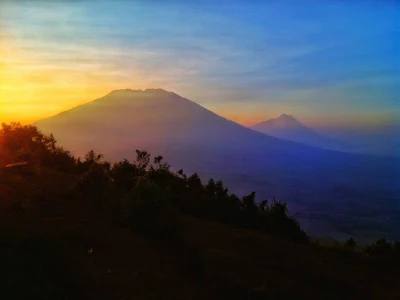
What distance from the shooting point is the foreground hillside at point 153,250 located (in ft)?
11.6

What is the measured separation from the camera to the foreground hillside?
3521 millimetres

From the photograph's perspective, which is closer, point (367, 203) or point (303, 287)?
point (303, 287)

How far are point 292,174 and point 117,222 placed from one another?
16846 mm

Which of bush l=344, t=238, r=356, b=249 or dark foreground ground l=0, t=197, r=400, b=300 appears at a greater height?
dark foreground ground l=0, t=197, r=400, b=300

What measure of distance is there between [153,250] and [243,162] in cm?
1960

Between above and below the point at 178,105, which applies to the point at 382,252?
below

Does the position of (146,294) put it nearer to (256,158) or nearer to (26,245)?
(26,245)

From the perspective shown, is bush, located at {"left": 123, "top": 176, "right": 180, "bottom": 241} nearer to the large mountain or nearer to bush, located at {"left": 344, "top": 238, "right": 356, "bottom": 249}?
bush, located at {"left": 344, "top": 238, "right": 356, "bottom": 249}

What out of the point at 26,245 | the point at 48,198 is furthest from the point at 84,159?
the point at 26,245

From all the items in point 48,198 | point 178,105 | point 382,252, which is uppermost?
point 178,105

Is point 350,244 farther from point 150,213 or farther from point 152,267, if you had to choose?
point 152,267

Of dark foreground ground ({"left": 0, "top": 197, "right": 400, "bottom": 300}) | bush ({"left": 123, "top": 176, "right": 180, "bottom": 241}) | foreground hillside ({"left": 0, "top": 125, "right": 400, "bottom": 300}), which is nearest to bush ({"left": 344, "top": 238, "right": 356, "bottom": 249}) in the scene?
foreground hillside ({"left": 0, "top": 125, "right": 400, "bottom": 300})

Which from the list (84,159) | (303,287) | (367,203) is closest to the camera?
(303,287)

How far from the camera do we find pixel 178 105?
985 inches
